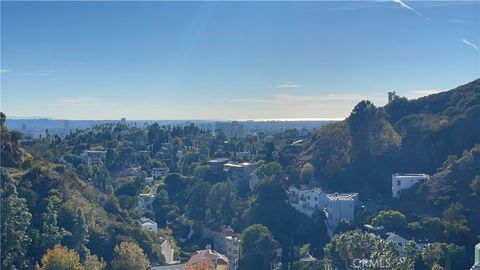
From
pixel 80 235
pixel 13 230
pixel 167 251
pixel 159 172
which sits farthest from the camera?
pixel 159 172

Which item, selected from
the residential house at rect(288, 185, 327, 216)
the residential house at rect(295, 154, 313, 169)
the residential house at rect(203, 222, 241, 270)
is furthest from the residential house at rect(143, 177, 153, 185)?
the residential house at rect(288, 185, 327, 216)

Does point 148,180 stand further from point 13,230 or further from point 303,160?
point 13,230

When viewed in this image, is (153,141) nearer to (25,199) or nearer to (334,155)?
(334,155)

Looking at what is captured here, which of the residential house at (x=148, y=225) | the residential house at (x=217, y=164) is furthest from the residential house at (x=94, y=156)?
the residential house at (x=148, y=225)

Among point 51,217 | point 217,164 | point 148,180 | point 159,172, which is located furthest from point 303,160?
point 51,217

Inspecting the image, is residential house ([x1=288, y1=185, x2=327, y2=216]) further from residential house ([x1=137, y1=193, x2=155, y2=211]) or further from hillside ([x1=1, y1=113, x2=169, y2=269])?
residential house ([x1=137, y1=193, x2=155, y2=211])

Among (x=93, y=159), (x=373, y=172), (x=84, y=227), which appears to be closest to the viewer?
(x=84, y=227)

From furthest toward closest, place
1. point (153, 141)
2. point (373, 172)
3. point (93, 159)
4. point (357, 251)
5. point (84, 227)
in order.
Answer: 1. point (153, 141)
2. point (93, 159)
3. point (373, 172)
4. point (84, 227)
5. point (357, 251)

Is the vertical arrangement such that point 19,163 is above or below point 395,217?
above

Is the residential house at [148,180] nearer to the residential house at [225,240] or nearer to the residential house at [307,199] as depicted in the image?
the residential house at [225,240]

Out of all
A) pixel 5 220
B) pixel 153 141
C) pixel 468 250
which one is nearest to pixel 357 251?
pixel 468 250

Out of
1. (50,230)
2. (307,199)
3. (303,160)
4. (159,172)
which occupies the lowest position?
(159,172)
